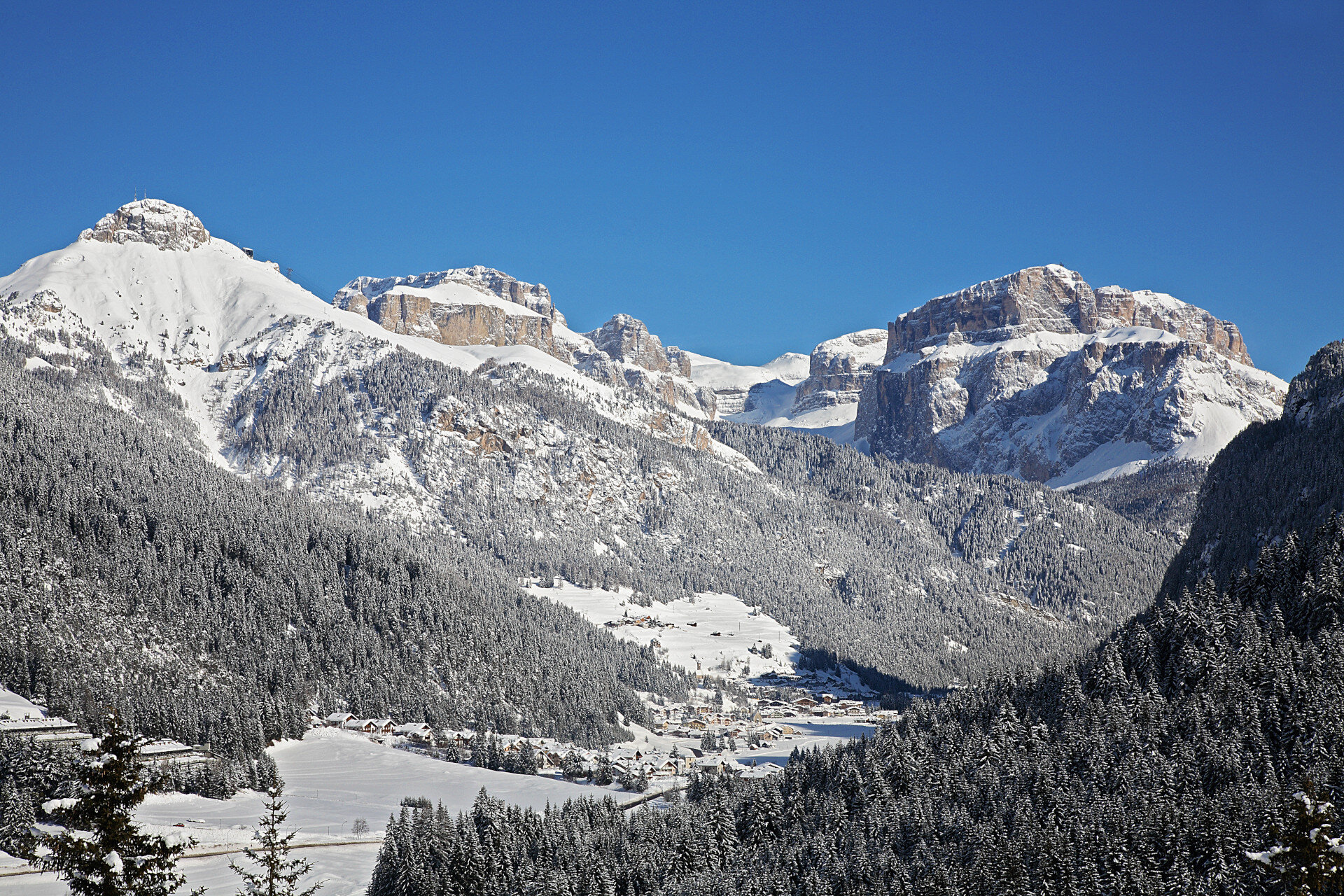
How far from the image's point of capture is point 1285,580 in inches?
5595

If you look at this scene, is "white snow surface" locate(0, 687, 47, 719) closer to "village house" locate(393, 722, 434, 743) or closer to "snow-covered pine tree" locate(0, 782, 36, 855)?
"snow-covered pine tree" locate(0, 782, 36, 855)

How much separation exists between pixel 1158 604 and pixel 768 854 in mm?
80216

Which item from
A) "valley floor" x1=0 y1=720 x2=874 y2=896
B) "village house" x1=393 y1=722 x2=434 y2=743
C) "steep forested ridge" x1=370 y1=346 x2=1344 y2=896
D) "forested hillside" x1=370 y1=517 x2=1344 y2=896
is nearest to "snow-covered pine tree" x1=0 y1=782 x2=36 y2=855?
"valley floor" x1=0 y1=720 x2=874 y2=896

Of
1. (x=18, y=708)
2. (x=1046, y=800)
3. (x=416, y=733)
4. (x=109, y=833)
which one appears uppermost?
(x=18, y=708)

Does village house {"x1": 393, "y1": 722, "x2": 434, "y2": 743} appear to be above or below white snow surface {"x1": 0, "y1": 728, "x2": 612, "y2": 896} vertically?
above

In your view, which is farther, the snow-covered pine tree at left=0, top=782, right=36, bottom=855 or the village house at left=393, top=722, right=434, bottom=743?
the village house at left=393, top=722, right=434, bottom=743

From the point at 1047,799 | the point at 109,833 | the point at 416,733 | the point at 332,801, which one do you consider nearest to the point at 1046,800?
the point at 1047,799

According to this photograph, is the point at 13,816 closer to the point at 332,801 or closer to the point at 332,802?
the point at 332,802

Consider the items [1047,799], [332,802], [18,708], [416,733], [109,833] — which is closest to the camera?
[109,833]

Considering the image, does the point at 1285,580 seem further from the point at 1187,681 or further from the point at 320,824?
the point at 320,824

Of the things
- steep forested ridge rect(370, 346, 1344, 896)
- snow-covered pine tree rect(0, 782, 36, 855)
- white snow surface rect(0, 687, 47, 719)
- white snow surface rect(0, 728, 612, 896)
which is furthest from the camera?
white snow surface rect(0, 687, 47, 719)

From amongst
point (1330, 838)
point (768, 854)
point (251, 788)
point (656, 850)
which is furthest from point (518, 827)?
point (1330, 838)

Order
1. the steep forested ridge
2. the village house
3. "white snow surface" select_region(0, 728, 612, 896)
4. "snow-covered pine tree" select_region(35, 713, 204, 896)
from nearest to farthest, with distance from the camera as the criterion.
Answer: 1. "snow-covered pine tree" select_region(35, 713, 204, 896)
2. the steep forested ridge
3. "white snow surface" select_region(0, 728, 612, 896)
4. the village house

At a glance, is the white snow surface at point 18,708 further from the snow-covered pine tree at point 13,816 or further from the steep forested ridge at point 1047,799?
the steep forested ridge at point 1047,799
